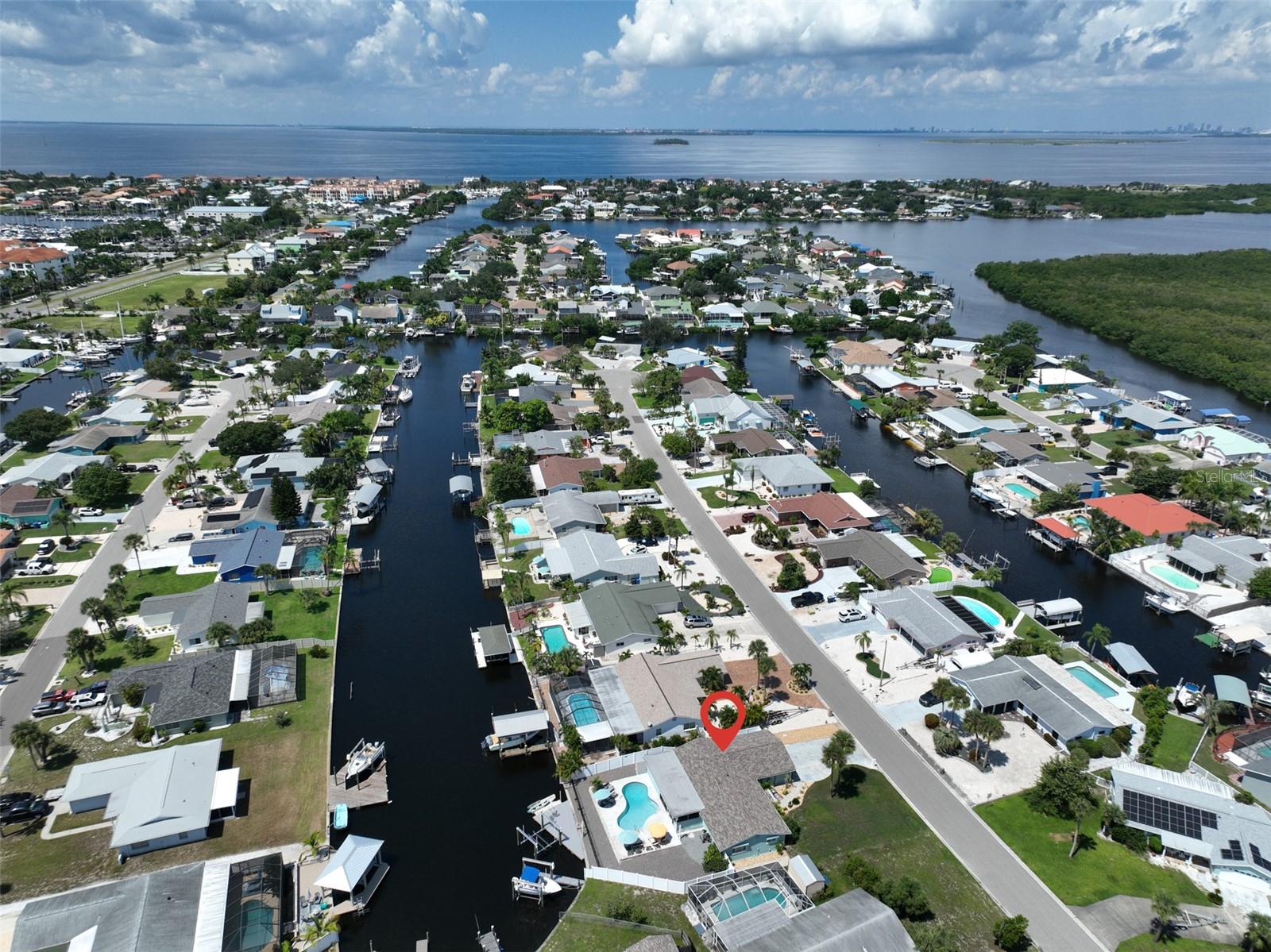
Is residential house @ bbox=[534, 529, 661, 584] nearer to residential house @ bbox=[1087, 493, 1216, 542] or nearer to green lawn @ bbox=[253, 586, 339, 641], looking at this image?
green lawn @ bbox=[253, 586, 339, 641]

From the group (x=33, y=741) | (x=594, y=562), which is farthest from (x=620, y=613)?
(x=33, y=741)

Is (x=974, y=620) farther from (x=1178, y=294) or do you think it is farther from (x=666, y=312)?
(x=1178, y=294)

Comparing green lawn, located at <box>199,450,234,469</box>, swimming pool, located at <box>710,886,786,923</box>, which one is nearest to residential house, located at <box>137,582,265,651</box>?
green lawn, located at <box>199,450,234,469</box>

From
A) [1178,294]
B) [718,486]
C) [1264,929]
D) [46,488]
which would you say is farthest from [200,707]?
[1178,294]

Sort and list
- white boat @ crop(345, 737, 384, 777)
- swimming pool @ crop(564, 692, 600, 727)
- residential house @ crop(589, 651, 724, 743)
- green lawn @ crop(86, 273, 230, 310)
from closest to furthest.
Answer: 1. white boat @ crop(345, 737, 384, 777)
2. residential house @ crop(589, 651, 724, 743)
3. swimming pool @ crop(564, 692, 600, 727)
4. green lawn @ crop(86, 273, 230, 310)

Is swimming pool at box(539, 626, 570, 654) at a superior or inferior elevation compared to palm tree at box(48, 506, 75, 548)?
inferior

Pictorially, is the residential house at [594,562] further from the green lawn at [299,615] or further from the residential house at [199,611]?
the residential house at [199,611]
